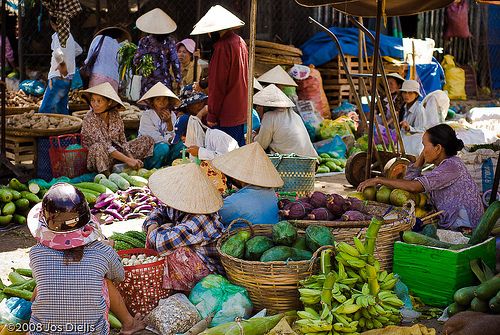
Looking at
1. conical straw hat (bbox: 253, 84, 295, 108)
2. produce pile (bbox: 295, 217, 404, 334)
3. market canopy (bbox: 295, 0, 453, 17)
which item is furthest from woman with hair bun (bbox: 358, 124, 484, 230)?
conical straw hat (bbox: 253, 84, 295, 108)

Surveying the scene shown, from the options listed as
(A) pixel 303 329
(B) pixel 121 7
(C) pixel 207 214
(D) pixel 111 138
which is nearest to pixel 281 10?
(B) pixel 121 7

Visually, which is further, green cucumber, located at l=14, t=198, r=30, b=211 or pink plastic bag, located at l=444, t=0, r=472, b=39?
pink plastic bag, located at l=444, t=0, r=472, b=39

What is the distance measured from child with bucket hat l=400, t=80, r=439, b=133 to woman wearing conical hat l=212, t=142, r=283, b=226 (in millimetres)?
5030

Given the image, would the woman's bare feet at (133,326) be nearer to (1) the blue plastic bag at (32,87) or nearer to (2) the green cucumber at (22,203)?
(2) the green cucumber at (22,203)

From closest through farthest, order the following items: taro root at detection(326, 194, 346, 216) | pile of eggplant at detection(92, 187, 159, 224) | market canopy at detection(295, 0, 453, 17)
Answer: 1. taro root at detection(326, 194, 346, 216)
2. market canopy at detection(295, 0, 453, 17)
3. pile of eggplant at detection(92, 187, 159, 224)

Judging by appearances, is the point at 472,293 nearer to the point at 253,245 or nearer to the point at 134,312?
the point at 253,245

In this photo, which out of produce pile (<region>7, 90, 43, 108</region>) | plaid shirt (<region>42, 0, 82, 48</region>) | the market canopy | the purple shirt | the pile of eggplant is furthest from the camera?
produce pile (<region>7, 90, 43, 108</region>)

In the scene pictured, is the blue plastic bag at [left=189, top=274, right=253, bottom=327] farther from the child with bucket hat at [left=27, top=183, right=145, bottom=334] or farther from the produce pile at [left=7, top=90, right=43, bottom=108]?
the produce pile at [left=7, top=90, right=43, bottom=108]

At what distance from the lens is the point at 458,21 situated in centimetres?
1513

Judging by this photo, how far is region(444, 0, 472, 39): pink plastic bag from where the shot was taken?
1507 centimetres

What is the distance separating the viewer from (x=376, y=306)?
3.80m

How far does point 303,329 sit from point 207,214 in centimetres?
109

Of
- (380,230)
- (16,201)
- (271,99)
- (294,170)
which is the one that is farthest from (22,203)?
(380,230)

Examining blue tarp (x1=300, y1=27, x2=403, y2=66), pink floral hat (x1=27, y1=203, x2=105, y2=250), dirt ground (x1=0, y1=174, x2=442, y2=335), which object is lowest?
dirt ground (x1=0, y1=174, x2=442, y2=335)
